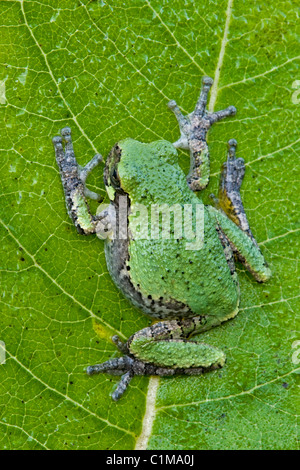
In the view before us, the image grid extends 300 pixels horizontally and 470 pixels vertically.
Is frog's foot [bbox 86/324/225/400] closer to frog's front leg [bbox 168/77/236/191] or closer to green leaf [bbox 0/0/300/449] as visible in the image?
green leaf [bbox 0/0/300/449]

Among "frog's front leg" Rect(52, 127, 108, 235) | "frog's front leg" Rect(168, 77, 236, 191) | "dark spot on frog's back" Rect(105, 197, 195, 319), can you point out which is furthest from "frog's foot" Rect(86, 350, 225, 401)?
"frog's front leg" Rect(168, 77, 236, 191)

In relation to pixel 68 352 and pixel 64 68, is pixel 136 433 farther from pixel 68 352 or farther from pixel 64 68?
pixel 64 68

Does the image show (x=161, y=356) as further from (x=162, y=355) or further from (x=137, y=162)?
(x=137, y=162)

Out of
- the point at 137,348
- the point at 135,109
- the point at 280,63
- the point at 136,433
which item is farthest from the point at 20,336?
the point at 280,63

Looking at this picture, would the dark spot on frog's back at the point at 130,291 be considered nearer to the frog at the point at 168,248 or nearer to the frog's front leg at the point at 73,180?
the frog at the point at 168,248

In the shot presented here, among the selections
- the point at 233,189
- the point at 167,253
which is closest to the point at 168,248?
the point at 167,253
